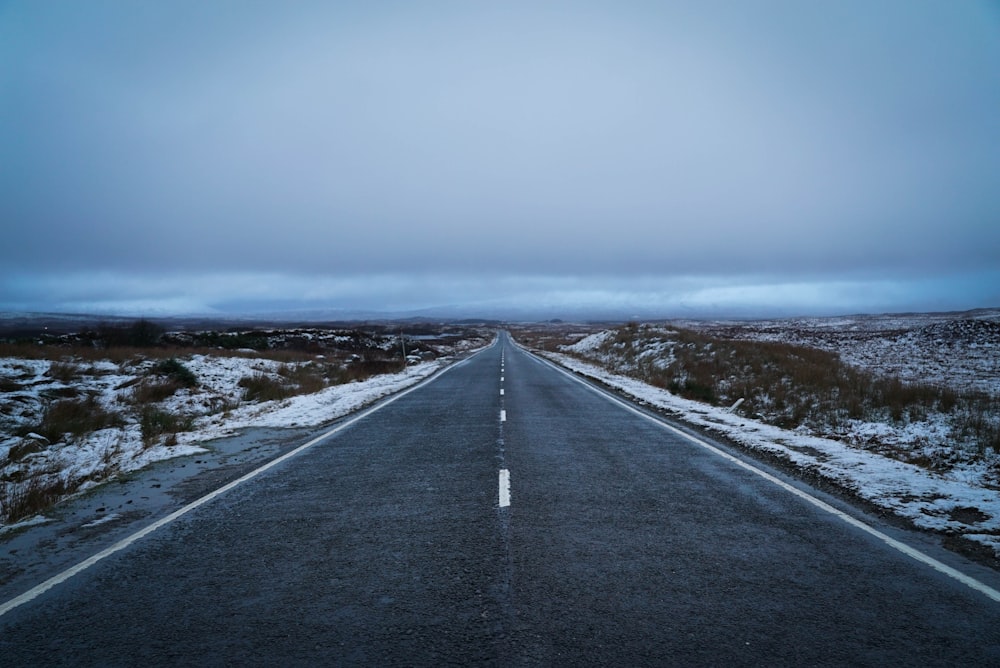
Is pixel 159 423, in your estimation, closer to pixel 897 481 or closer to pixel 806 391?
pixel 897 481

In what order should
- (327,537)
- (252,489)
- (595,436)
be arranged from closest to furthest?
1. (327,537)
2. (252,489)
3. (595,436)

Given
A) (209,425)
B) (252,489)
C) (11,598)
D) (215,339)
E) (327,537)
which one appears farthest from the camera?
(215,339)

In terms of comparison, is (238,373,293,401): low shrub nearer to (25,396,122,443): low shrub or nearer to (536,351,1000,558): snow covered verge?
(25,396,122,443): low shrub

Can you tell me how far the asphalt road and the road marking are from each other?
0.05 metres

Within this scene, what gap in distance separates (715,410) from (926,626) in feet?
39.9

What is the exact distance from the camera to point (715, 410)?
15539 mm

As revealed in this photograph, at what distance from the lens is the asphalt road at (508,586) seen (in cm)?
355

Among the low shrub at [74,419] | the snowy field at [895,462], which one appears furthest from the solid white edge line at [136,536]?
the snowy field at [895,462]

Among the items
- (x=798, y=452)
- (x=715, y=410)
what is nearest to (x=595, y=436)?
(x=798, y=452)

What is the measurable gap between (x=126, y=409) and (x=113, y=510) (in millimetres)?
10679

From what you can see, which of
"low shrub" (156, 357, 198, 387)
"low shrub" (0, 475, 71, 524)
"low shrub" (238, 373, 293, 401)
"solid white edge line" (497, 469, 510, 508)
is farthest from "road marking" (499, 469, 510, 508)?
"low shrub" (156, 357, 198, 387)

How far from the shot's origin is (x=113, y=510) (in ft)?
22.4

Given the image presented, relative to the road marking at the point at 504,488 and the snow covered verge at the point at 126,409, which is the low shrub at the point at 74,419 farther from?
the road marking at the point at 504,488

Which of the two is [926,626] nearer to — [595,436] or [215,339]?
[595,436]
